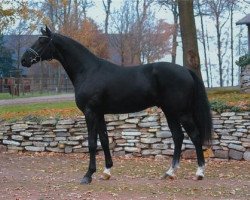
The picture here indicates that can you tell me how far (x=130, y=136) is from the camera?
11.0 metres

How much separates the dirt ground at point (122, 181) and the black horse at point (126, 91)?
14.9 inches

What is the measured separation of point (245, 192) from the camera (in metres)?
6.56

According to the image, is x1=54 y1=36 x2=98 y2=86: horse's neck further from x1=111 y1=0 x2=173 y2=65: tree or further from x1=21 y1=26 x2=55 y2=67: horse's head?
x1=111 y1=0 x2=173 y2=65: tree

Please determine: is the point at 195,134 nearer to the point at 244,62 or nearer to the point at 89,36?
the point at 244,62

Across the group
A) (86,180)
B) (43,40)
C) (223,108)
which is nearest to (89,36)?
(223,108)

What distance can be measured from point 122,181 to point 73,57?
212 centimetres

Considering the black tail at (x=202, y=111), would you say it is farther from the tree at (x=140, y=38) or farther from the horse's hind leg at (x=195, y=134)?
the tree at (x=140, y=38)

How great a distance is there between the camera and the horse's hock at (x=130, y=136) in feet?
33.4

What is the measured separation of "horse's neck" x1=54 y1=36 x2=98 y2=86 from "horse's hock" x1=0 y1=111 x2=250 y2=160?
11.4ft

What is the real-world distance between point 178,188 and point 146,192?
539mm

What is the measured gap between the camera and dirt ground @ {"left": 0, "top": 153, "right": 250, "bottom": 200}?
21.1 feet

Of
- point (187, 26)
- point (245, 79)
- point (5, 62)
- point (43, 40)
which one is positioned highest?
point (5, 62)

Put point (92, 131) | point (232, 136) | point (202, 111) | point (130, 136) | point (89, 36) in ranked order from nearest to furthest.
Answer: point (92, 131) < point (202, 111) < point (232, 136) < point (130, 136) < point (89, 36)

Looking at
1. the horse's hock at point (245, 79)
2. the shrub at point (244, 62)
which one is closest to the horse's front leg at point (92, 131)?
the horse's hock at point (245, 79)
